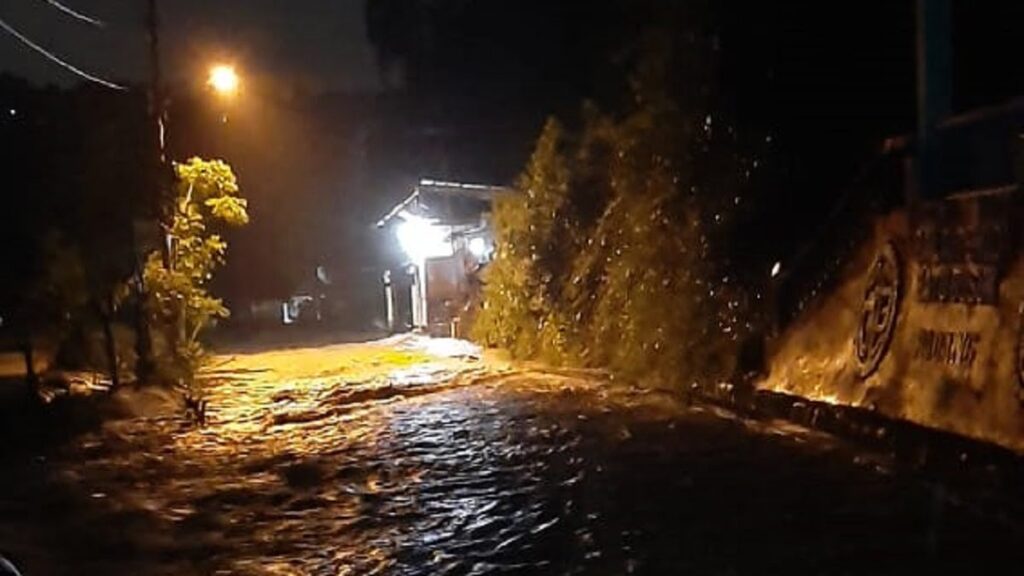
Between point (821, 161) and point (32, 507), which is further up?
point (821, 161)

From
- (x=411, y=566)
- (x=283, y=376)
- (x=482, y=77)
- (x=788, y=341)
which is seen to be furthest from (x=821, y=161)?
(x=482, y=77)

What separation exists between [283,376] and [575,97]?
1079 cm

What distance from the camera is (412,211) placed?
125 feet

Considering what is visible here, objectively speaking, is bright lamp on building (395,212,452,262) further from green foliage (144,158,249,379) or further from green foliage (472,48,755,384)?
green foliage (144,158,249,379)

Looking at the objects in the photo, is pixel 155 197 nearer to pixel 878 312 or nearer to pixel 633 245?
pixel 633 245

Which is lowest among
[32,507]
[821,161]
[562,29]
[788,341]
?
[32,507]

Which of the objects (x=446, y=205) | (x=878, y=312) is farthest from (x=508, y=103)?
(x=878, y=312)

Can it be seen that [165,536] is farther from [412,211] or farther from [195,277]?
[412,211]

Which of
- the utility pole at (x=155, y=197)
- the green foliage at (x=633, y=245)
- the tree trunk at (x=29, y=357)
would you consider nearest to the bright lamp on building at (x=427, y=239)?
the green foliage at (x=633, y=245)

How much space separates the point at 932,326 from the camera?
11.6 meters

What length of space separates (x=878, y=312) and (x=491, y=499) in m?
4.88

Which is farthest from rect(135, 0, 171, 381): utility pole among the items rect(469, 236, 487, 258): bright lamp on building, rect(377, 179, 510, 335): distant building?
rect(469, 236, 487, 258): bright lamp on building

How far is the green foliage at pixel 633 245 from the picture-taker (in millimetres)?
17344

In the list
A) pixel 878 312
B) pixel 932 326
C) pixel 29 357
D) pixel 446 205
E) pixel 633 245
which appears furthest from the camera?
pixel 446 205
